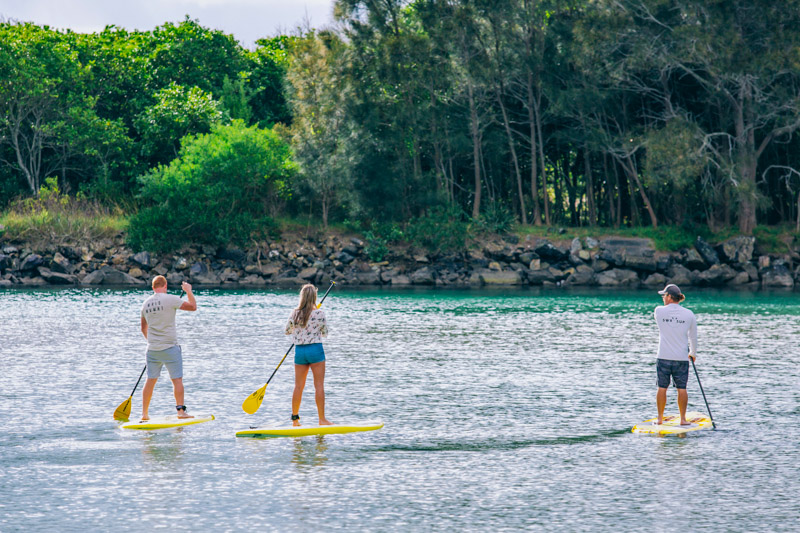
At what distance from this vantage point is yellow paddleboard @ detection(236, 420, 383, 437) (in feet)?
37.7

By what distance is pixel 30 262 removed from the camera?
169 feet

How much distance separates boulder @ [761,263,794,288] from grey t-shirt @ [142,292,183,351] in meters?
42.1

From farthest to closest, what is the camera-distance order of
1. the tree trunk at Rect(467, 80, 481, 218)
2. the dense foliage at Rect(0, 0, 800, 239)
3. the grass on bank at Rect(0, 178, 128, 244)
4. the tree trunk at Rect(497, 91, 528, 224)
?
the tree trunk at Rect(497, 91, 528, 224)
the grass on bank at Rect(0, 178, 128, 244)
the tree trunk at Rect(467, 80, 481, 218)
the dense foliage at Rect(0, 0, 800, 239)

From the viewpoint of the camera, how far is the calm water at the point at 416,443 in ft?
27.2

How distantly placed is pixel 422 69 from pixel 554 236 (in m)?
12.1

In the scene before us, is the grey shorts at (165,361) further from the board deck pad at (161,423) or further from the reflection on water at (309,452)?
the reflection on water at (309,452)

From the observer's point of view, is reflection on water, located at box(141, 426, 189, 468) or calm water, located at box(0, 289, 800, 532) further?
reflection on water, located at box(141, 426, 189, 468)

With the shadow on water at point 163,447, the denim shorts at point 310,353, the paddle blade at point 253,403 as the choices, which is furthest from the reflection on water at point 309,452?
the shadow on water at point 163,447

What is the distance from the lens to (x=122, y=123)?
58562 millimetres

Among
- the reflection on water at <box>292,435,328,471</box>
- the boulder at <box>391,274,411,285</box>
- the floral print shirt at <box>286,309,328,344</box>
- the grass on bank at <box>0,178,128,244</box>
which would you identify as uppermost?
the grass on bank at <box>0,178,128,244</box>

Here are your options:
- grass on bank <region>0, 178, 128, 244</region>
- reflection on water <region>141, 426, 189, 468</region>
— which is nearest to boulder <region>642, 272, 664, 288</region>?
grass on bank <region>0, 178, 128, 244</region>

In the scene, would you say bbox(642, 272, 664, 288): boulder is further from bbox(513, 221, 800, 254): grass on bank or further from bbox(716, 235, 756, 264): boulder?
bbox(716, 235, 756, 264): boulder

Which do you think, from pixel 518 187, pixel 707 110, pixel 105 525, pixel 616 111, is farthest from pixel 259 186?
pixel 105 525

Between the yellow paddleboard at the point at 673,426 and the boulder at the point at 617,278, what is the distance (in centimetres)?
3779
